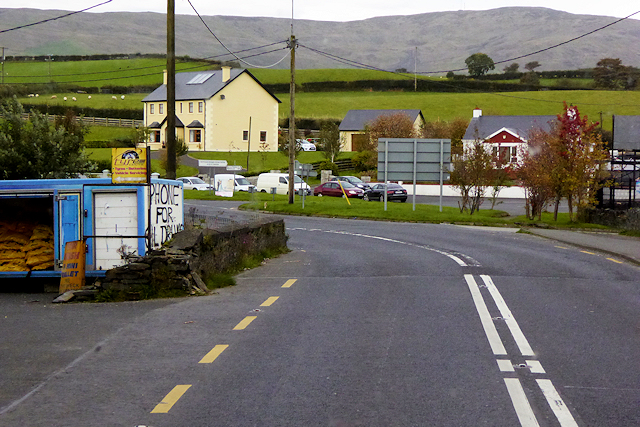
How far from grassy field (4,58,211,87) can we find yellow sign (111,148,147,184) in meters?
122

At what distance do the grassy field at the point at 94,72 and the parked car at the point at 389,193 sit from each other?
287 feet

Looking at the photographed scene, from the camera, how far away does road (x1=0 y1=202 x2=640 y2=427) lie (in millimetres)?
5852

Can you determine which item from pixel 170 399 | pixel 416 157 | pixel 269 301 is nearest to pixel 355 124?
pixel 416 157

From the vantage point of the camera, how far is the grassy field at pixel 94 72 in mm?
134750

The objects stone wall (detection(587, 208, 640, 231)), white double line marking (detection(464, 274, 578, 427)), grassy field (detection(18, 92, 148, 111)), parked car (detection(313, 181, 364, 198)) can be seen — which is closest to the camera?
white double line marking (detection(464, 274, 578, 427))

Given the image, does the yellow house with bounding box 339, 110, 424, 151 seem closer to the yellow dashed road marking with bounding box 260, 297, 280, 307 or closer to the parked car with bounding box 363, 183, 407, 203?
the parked car with bounding box 363, 183, 407, 203

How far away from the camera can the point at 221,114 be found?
84.1m

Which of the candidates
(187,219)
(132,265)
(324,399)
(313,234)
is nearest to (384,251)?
(187,219)

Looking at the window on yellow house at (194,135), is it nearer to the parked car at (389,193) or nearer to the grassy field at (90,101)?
the grassy field at (90,101)

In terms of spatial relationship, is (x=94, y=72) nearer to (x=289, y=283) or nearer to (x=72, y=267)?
(x=72, y=267)

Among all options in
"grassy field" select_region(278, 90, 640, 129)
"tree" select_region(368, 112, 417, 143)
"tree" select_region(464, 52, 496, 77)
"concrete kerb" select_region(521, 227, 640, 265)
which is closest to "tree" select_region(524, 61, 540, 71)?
"tree" select_region(464, 52, 496, 77)

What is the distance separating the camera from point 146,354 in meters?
7.90

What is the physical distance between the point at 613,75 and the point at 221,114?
96.0 meters

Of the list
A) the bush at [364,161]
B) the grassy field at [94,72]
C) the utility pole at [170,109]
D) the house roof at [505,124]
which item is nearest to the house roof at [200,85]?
the bush at [364,161]
